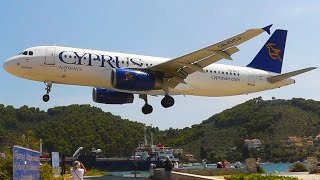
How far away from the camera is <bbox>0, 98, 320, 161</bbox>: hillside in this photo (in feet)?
449

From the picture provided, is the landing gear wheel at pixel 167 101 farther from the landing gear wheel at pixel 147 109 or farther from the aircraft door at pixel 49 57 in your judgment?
the aircraft door at pixel 49 57

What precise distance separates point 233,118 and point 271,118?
18076 millimetres

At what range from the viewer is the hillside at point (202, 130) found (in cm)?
13700

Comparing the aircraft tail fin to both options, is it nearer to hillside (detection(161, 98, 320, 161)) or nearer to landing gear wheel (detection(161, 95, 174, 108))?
landing gear wheel (detection(161, 95, 174, 108))

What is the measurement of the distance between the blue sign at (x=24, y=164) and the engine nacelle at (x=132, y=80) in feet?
61.2

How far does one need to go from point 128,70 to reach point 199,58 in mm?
4158

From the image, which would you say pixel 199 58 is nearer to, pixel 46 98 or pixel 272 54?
pixel 46 98

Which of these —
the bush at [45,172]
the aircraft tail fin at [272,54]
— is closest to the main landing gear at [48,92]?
the bush at [45,172]

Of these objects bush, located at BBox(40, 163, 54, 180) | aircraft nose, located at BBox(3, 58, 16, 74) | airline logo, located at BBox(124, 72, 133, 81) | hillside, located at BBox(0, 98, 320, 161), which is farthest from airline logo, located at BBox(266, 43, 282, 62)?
hillside, located at BBox(0, 98, 320, 161)

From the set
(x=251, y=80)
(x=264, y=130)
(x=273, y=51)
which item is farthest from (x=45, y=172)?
(x=264, y=130)

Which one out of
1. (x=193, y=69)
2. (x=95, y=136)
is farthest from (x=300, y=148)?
(x=193, y=69)

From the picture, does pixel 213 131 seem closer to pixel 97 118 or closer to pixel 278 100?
pixel 278 100

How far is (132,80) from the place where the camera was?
97.5 ft

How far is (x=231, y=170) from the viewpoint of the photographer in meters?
28.6
